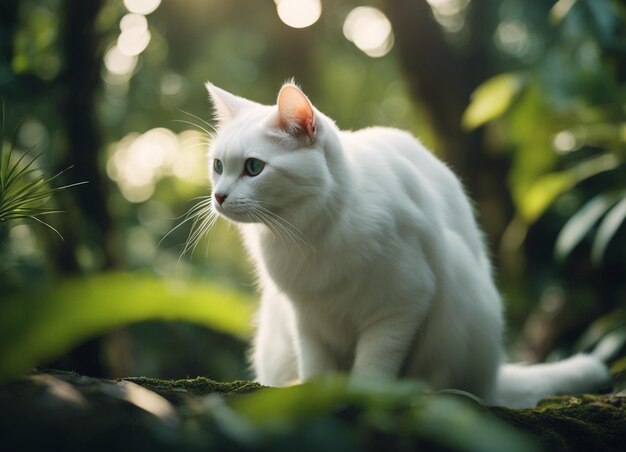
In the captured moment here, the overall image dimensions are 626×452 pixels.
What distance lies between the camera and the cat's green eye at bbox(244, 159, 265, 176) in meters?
2.13

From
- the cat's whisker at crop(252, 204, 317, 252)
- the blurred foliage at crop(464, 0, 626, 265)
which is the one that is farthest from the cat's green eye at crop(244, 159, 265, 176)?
the blurred foliage at crop(464, 0, 626, 265)

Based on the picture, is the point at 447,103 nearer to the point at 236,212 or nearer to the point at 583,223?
the point at 583,223

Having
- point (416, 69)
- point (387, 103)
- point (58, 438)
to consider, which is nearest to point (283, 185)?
point (58, 438)

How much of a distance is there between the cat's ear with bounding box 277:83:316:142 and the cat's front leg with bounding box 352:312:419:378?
71 cm

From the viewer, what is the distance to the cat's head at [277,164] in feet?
6.86

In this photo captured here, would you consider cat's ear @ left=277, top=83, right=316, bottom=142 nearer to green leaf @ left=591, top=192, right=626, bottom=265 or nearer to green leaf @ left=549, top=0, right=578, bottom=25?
green leaf @ left=549, top=0, right=578, bottom=25

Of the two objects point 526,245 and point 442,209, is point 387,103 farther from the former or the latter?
point 442,209

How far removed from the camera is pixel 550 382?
259 cm

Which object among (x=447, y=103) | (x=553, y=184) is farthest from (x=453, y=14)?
(x=553, y=184)

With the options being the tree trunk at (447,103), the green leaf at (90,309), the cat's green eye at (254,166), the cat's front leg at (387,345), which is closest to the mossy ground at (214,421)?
the green leaf at (90,309)

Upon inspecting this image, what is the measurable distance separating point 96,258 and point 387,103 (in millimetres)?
5153

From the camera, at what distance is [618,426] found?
71.9 inches

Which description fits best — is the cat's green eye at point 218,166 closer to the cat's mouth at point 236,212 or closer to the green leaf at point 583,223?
the cat's mouth at point 236,212

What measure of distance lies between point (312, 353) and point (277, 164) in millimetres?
739
